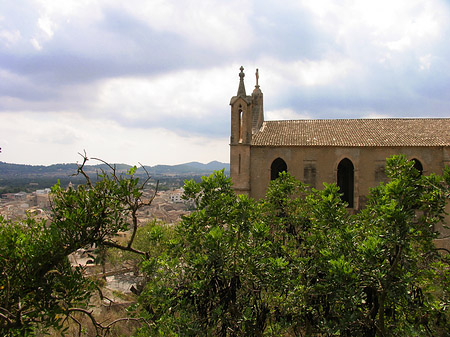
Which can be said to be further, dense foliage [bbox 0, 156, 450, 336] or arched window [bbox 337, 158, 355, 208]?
arched window [bbox 337, 158, 355, 208]

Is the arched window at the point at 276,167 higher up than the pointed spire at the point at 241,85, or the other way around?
the pointed spire at the point at 241,85

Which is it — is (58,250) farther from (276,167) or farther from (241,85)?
(241,85)

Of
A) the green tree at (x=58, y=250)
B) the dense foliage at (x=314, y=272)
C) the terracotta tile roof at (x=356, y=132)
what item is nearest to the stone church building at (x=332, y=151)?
the terracotta tile roof at (x=356, y=132)

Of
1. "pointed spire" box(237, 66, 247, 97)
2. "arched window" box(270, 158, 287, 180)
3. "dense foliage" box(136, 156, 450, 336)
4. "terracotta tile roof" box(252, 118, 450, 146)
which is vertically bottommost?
"dense foliage" box(136, 156, 450, 336)

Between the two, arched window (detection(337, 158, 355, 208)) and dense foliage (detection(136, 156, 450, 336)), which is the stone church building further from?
dense foliage (detection(136, 156, 450, 336))

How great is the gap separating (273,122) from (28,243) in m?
18.9

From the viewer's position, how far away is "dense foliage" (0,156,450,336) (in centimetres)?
477

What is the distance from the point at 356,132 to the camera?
20.0m

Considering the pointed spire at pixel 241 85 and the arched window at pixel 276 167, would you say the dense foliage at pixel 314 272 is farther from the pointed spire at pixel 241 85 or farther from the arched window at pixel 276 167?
the pointed spire at pixel 241 85

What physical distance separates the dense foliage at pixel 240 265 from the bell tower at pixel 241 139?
1267cm

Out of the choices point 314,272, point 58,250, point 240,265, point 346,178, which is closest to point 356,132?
point 346,178

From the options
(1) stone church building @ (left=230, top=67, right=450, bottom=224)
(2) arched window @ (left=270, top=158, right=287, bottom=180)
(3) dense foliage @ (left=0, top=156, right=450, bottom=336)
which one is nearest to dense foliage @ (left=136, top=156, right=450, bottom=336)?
(3) dense foliage @ (left=0, top=156, right=450, bottom=336)

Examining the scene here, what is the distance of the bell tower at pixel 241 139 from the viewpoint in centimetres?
1931

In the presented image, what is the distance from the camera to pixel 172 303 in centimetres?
563
